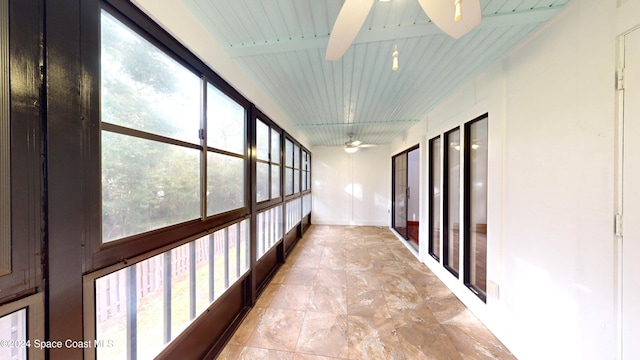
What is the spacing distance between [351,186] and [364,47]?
4943 mm

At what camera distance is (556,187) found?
1.38m

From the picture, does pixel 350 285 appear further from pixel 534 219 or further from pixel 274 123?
pixel 274 123

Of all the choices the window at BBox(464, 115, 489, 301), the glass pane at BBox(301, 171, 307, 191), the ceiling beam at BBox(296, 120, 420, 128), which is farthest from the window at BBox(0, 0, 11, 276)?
the glass pane at BBox(301, 171, 307, 191)

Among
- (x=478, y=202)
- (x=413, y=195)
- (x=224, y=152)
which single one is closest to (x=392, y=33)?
(x=224, y=152)

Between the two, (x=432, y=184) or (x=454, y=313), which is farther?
(x=432, y=184)

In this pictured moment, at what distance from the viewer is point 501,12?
1330mm

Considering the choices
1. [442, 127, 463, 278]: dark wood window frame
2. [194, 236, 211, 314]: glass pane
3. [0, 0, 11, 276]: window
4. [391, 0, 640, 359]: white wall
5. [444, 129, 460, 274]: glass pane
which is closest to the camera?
[0, 0, 11, 276]: window

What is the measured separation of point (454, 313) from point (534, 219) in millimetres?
1390

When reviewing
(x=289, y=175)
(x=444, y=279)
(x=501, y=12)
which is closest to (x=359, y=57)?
(x=501, y=12)

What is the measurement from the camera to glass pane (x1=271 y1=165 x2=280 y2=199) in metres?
3.22

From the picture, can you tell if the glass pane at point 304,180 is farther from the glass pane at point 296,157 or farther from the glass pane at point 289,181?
the glass pane at point 289,181

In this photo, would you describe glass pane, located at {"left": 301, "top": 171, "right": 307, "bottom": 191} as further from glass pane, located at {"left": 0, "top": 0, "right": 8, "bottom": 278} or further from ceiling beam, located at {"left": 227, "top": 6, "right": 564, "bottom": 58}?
glass pane, located at {"left": 0, "top": 0, "right": 8, "bottom": 278}

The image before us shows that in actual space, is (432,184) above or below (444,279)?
above

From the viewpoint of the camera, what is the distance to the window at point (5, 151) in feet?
2.12
